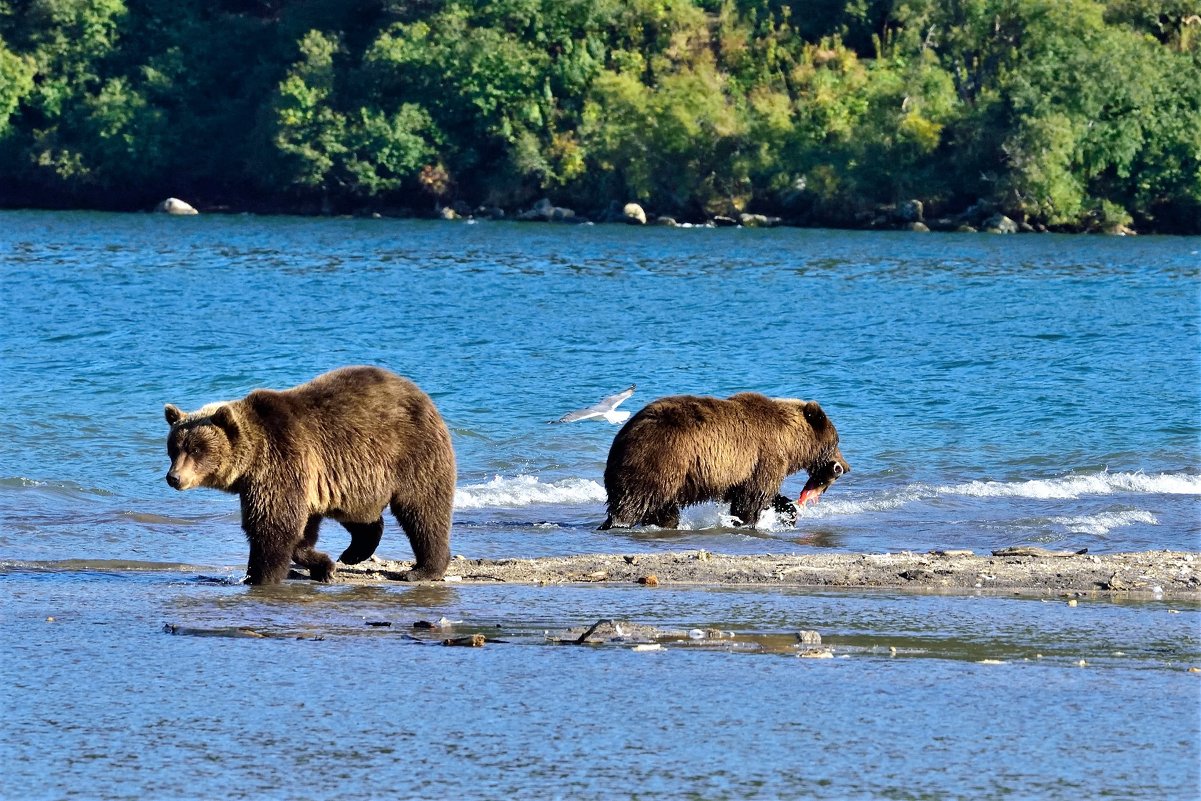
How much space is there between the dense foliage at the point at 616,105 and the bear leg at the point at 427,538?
62019 millimetres

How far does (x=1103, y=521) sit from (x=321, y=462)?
233 inches

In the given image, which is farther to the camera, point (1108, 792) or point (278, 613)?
point (278, 613)

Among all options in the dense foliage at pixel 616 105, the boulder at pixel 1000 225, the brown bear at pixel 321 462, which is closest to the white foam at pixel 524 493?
the brown bear at pixel 321 462

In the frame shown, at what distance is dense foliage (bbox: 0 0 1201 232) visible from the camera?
7150 centimetres

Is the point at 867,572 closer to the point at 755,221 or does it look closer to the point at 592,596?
the point at 592,596

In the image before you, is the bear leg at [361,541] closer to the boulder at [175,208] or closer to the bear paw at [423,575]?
the bear paw at [423,575]

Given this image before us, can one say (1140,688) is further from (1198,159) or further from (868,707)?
(1198,159)

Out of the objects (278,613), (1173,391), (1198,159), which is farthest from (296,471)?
(1198,159)

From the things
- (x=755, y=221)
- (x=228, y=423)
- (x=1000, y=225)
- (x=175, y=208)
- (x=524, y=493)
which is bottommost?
(x=175, y=208)

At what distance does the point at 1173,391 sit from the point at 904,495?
30.3 ft

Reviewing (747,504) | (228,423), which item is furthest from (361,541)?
(747,504)

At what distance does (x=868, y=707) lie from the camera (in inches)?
258

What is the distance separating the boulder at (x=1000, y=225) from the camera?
69.0 m

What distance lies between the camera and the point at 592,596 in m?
8.96
